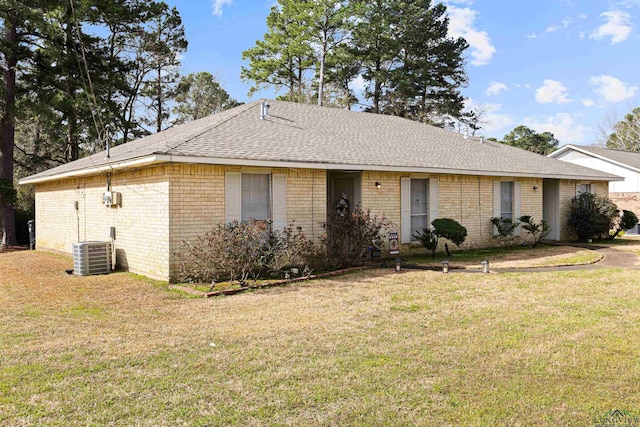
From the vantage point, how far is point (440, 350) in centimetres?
513

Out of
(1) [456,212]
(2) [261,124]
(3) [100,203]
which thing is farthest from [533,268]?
(3) [100,203]

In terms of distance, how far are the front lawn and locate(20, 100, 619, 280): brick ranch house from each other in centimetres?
241

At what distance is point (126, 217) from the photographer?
11406 millimetres

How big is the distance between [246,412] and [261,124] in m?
10.6

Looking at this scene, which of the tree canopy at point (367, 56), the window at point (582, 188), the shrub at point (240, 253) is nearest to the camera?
the shrub at point (240, 253)

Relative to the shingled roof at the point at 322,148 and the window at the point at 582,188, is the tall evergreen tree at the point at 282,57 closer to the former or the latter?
the shingled roof at the point at 322,148

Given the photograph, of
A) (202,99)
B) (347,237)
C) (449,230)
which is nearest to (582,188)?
(449,230)

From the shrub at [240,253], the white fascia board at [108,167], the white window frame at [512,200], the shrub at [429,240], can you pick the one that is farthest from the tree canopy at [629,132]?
the white fascia board at [108,167]

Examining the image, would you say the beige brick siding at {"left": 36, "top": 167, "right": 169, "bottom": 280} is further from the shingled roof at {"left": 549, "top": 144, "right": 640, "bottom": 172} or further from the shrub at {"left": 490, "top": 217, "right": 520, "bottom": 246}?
the shingled roof at {"left": 549, "top": 144, "right": 640, "bottom": 172}

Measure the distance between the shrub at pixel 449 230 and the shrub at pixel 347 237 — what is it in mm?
2839

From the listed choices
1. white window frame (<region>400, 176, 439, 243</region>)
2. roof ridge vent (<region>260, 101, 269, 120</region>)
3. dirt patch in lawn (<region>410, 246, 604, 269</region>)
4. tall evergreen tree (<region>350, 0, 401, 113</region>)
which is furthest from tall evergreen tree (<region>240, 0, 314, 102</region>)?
dirt patch in lawn (<region>410, 246, 604, 269</region>)

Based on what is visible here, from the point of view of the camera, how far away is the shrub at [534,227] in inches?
614

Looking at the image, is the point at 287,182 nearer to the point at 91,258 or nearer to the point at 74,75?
the point at 91,258

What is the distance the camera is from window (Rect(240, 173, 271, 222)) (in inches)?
416
